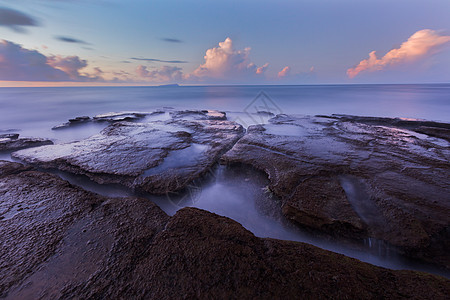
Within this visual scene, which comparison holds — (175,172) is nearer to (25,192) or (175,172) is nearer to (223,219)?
(223,219)

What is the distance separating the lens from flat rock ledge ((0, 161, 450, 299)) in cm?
141

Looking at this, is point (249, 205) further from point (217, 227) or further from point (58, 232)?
point (58, 232)

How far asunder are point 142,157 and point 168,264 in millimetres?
3040

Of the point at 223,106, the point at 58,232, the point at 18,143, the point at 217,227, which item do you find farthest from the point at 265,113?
the point at 58,232

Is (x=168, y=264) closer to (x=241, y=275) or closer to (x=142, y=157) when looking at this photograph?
(x=241, y=275)

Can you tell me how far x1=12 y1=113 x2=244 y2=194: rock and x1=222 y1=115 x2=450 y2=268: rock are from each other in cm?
84

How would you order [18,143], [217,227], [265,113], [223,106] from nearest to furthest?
[217,227] → [18,143] → [265,113] → [223,106]

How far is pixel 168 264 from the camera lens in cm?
158

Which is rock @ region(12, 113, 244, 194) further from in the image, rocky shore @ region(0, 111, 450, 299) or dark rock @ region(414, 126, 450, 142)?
dark rock @ region(414, 126, 450, 142)

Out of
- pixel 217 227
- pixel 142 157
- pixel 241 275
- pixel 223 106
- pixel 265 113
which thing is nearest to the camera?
pixel 241 275

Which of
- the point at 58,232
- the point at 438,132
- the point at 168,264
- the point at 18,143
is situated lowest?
the point at 18,143

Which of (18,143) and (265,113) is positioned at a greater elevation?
(265,113)

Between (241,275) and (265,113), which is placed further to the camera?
(265,113)

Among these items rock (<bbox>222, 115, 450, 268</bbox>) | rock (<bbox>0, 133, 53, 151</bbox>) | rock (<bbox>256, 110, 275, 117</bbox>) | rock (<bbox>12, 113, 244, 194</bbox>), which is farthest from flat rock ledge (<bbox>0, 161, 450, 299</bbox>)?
rock (<bbox>256, 110, 275, 117</bbox>)
